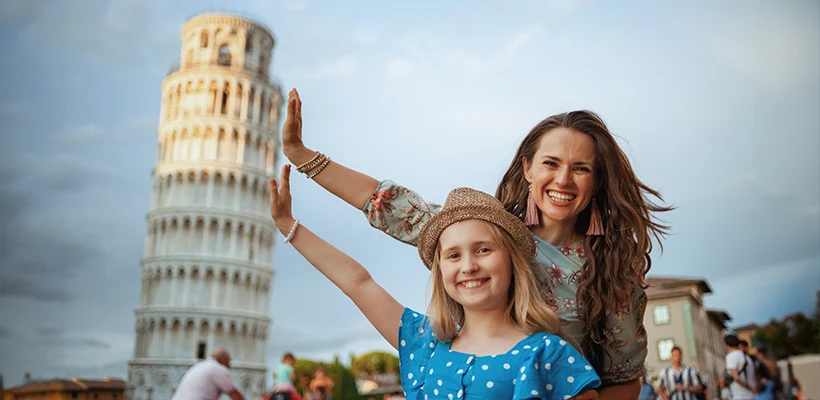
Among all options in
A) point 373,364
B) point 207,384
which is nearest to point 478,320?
point 207,384

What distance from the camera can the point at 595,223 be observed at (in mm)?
2160

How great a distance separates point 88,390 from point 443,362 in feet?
29.0

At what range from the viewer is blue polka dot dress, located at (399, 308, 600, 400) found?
1.75 metres

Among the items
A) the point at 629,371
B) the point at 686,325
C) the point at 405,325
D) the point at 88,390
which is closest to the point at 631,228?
the point at 629,371

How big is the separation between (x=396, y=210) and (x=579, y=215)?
0.62 meters

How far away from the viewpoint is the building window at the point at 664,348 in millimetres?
37903

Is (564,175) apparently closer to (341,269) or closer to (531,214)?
(531,214)

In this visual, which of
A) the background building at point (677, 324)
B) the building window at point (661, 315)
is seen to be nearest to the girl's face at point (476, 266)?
the background building at point (677, 324)

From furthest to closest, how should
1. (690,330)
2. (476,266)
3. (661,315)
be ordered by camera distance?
1. (661,315)
2. (690,330)
3. (476,266)

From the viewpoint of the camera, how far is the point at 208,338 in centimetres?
4500

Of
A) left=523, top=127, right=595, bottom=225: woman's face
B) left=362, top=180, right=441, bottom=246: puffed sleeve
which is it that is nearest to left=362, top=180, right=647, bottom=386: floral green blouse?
left=362, top=180, right=441, bottom=246: puffed sleeve

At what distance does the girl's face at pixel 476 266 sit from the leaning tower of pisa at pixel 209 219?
4485cm

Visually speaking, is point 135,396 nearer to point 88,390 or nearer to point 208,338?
point 208,338

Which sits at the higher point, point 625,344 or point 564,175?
point 564,175
